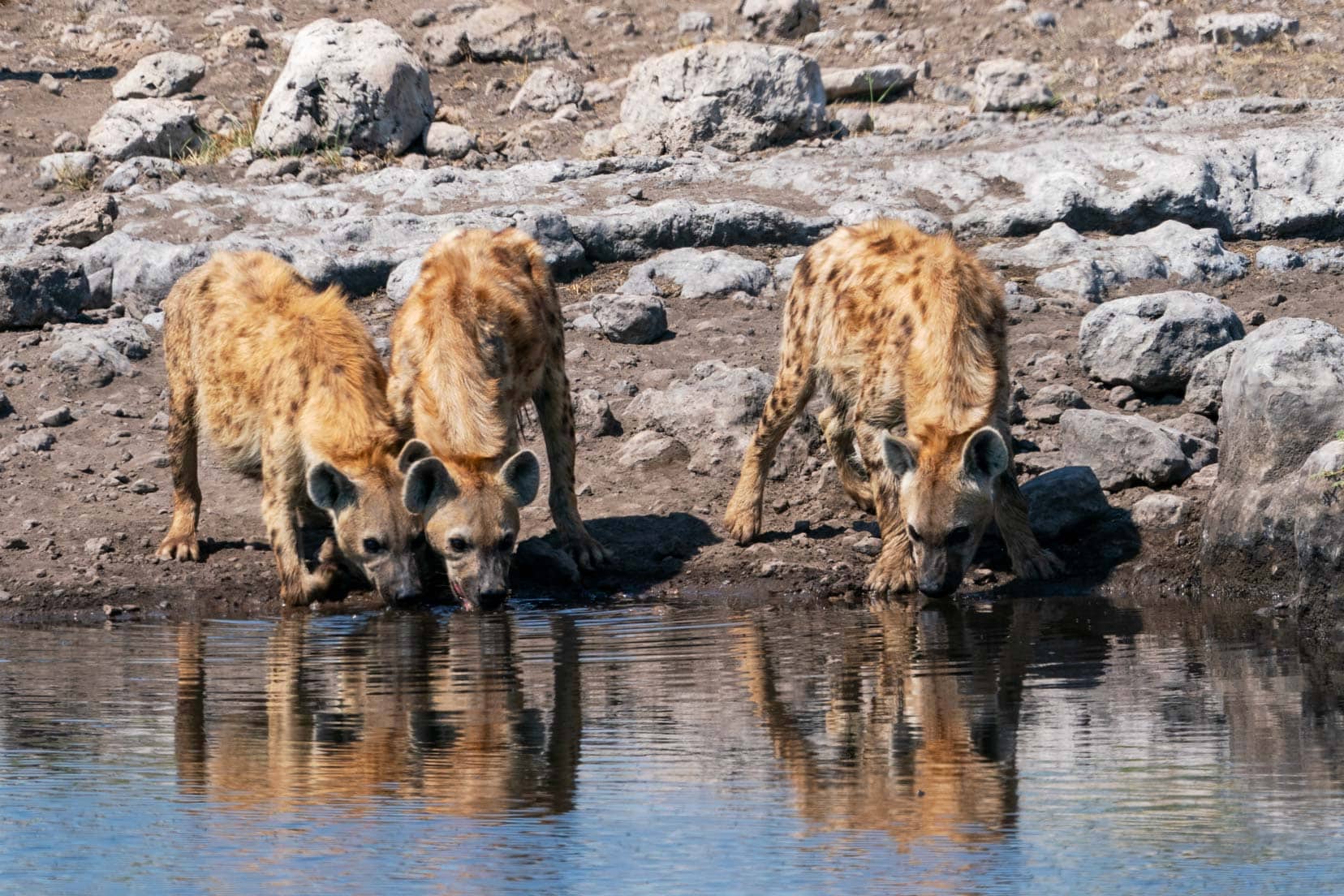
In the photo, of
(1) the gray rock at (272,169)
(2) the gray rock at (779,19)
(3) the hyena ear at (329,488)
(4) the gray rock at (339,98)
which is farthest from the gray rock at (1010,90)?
(3) the hyena ear at (329,488)

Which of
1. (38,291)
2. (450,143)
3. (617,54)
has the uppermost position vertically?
(617,54)

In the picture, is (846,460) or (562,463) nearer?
(562,463)

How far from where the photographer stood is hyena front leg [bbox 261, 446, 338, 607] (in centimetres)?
→ 691

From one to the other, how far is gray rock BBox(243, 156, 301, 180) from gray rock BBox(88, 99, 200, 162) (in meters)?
0.85

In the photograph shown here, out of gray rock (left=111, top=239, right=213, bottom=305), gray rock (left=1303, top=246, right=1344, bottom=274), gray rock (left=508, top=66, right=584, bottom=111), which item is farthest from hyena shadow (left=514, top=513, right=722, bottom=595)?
gray rock (left=508, top=66, right=584, bottom=111)

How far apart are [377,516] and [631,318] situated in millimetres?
2928

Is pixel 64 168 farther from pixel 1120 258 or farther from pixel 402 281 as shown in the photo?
pixel 1120 258

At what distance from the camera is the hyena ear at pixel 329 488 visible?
6.52 meters

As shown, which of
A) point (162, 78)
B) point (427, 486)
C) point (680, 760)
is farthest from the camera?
point (162, 78)

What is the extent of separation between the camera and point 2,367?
9.19 meters

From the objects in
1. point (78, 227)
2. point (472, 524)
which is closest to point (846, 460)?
point (472, 524)

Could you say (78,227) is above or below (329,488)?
above

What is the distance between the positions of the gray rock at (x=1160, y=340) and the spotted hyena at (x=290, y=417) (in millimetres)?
3223

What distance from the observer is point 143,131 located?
12070 mm
